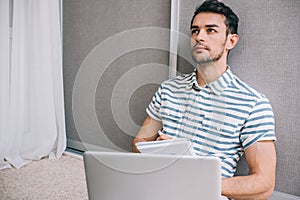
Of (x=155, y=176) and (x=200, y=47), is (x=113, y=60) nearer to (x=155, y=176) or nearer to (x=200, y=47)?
(x=200, y=47)

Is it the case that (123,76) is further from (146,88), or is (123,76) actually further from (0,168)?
(0,168)

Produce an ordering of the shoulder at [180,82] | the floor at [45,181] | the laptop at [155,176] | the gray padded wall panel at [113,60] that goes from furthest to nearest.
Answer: the gray padded wall panel at [113,60] → the floor at [45,181] → the shoulder at [180,82] → the laptop at [155,176]

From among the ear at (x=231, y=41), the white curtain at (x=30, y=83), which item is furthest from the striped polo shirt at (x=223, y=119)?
the white curtain at (x=30, y=83)

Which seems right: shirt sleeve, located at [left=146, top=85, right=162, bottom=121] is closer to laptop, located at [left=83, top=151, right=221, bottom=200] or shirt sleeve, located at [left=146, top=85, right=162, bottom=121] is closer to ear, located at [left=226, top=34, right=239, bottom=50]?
ear, located at [left=226, top=34, right=239, bottom=50]

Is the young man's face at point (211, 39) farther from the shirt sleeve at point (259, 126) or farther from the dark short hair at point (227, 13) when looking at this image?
the shirt sleeve at point (259, 126)

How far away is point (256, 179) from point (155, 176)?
1.91 ft

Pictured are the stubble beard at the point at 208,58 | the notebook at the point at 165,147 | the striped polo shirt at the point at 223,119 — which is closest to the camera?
the notebook at the point at 165,147

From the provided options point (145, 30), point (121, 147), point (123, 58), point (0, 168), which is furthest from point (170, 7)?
point (0, 168)

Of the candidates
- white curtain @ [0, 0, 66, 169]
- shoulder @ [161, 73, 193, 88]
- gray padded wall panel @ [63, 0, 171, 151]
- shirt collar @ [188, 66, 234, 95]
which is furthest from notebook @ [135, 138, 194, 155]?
white curtain @ [0, 0, 66, 169]

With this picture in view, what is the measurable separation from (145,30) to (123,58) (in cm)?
24

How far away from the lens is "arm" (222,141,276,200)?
1194 mm

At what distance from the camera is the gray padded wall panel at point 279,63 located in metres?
1.43

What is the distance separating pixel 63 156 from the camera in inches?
94.0

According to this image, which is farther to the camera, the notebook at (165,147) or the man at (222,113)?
the man at (222,113)
